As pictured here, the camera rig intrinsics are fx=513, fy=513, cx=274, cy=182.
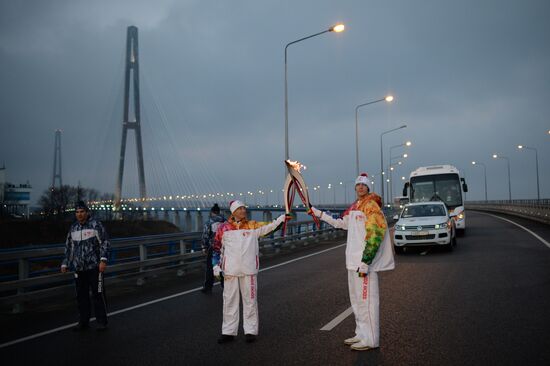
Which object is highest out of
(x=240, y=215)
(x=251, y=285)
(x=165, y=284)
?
(x=240, y=215)

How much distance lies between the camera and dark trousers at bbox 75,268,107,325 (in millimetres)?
7082

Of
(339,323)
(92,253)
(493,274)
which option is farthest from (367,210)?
(493,274)

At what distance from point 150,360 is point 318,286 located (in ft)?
17.5

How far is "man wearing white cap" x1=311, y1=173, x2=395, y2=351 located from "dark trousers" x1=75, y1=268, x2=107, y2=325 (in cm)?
357

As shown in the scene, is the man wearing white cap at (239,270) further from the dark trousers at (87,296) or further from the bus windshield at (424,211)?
the bus windshield at (424,211)

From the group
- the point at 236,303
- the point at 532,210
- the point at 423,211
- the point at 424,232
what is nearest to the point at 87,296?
the point at 236,303

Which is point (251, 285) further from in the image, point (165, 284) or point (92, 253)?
point (165, 284)

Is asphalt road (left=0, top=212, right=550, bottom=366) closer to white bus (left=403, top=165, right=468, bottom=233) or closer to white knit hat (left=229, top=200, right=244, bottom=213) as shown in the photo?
white knit hat (left=229, top=200, right=244, bottom=213)

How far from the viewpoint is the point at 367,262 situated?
5.23 m

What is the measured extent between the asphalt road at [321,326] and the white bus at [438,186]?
1282 cm

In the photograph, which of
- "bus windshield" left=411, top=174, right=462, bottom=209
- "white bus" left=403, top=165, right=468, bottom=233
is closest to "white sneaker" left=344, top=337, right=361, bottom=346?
"white bus" left=403, top=165, right=468, bottom=233

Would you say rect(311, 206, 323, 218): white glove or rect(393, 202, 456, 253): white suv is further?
rect(393, 202, 456, 253): white suv

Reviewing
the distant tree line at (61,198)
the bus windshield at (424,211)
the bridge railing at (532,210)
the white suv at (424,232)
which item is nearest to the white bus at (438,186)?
the bus windshield at (424,211)

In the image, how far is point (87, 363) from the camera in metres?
5.38
